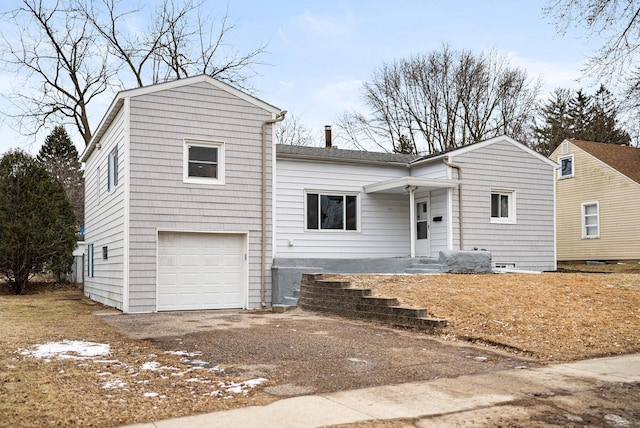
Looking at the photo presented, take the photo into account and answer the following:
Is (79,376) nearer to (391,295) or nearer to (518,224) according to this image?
(391,295)

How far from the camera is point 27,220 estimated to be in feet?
64.4

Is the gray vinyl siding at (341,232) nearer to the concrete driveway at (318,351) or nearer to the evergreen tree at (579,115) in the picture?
the concrete driveway at (318,351)

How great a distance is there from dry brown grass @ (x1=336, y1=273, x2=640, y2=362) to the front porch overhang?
325 centimetres

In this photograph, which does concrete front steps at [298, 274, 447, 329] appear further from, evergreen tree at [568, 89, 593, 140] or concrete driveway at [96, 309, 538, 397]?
evergreen tree at [568, 89, 593, 140]

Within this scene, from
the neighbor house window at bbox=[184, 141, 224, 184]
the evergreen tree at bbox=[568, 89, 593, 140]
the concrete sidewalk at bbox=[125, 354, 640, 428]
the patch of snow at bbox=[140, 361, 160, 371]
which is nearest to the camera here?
the concrete sidewalk at bbox=[125, 354, 640, 428]

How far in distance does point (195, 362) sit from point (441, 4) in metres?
8.80

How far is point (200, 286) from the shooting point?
1431 cm

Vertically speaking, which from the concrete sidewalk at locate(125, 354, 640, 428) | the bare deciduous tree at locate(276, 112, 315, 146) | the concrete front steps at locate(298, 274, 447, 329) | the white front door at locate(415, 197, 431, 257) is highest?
the bare deciduous tree at locate(276, 112, 315, 146)

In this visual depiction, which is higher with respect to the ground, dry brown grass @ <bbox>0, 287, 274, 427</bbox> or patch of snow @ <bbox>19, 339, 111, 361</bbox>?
patch of snow @ <bbox>19, 339, 111, 361</bbox>

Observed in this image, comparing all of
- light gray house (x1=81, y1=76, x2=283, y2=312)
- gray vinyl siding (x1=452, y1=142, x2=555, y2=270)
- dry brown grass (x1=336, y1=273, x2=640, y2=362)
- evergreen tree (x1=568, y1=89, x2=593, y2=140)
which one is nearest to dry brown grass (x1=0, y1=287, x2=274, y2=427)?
light gray house (x1=81, y1=76, x2=283, y2=312)

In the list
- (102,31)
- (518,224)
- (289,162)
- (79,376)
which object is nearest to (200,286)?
(289,162)

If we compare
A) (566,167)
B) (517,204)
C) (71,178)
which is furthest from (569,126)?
(71,178)

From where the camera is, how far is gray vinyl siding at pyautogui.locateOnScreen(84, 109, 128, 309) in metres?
14.0

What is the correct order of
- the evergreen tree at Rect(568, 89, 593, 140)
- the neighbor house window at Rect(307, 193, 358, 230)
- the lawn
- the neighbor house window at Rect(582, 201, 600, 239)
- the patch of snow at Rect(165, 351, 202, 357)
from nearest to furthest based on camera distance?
the lawn < the patch of snow at Rect(165, 351, 202, 357) < the neighbor house window at Rect(307, 193, 358, 230) < the neighbor house window at Rect(582, 201, 600, 239) < the evergreen tree at Rect(568, 89, 593, 140)
